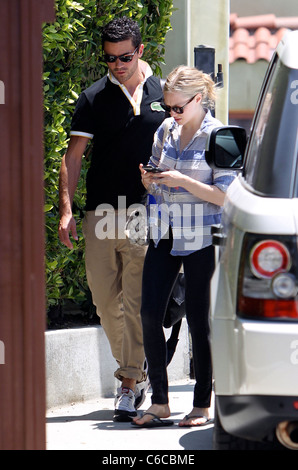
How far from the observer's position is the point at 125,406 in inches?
238

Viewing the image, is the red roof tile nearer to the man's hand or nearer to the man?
the man

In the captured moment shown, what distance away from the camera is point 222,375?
12.4ft

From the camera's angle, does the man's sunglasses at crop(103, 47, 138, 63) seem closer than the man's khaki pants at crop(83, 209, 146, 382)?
Yes

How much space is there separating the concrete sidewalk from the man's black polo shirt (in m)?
1.26

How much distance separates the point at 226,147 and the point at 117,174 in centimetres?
126

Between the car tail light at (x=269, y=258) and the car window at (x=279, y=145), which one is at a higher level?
the car window at (x=279, y=145)

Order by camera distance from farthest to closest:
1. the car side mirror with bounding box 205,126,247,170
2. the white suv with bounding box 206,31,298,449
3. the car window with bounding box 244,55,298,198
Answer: the car side mirror with bounding box 205,126,247,170
the car window with bounding box 244,55,298,198
the white suv with bounding box 206,31,298,449

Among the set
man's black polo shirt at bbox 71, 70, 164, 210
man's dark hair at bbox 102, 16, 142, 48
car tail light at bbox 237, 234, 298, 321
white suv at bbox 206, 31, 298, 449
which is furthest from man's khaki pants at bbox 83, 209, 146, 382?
car tail light at bbox 237, 234, 298, 321

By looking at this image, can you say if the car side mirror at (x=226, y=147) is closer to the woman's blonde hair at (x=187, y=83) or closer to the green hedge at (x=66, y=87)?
the woman's blonde hair at (x=187, y=83)

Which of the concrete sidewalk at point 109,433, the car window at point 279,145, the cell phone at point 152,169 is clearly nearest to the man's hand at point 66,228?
the cell phone at point 152,169

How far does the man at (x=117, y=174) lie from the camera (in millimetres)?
6035

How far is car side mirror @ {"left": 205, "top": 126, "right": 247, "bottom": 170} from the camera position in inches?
192

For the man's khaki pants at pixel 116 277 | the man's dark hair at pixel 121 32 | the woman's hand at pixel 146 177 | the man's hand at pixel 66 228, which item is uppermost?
the man's dark hair at pixel 121 32

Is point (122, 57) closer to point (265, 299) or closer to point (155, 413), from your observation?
point (155, 413)
